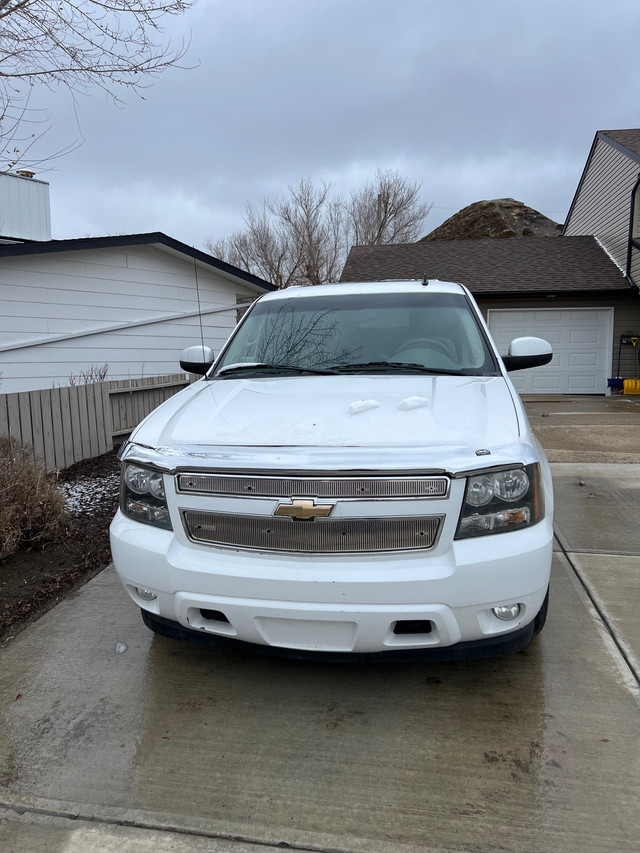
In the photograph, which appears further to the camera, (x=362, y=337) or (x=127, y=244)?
(x=127, y=244)

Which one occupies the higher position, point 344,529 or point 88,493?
point 344,529

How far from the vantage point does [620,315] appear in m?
15.1

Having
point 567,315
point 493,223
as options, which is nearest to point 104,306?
point 567,315

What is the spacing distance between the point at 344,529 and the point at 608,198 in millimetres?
18164

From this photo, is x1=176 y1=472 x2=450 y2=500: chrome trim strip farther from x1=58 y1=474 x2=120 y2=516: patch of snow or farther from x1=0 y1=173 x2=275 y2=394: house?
x1=0 y1=173 x2=275 y2=394: house

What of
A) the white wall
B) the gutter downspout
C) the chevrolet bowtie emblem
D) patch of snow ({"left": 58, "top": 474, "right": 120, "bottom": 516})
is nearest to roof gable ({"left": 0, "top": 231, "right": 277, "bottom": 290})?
the white wall

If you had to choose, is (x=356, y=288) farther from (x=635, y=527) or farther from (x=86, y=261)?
(x=86, y=261)

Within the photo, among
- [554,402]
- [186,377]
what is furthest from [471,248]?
[186,377]

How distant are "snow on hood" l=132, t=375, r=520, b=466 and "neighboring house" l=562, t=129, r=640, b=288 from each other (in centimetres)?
1421

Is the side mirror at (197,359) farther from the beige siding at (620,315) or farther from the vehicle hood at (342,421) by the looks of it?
the beige siding at (620,315)

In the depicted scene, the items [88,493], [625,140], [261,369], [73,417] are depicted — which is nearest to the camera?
[261,369]

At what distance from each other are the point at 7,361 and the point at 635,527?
26.5 feet

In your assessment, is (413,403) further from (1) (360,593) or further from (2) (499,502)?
(1) (360,593)

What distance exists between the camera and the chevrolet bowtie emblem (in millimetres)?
2242
